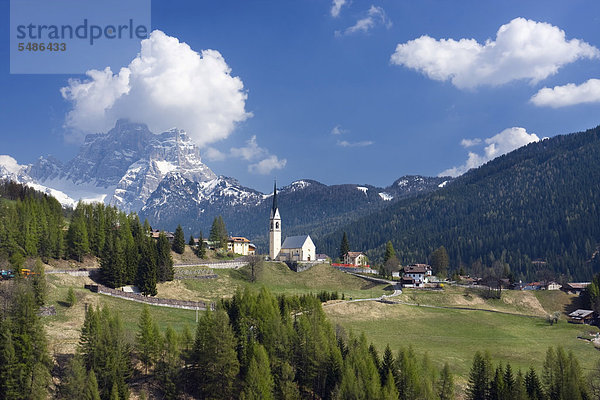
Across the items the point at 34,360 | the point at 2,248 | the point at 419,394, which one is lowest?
the point at 419,394

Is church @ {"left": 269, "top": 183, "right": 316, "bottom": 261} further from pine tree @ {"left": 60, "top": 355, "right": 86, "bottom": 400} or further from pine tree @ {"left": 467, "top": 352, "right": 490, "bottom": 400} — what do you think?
pine tree @ {"left": 60, "top": 355, "right": 86, "bottom": 400}

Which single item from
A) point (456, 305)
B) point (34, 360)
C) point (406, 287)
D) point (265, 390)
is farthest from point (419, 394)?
point (406, 287)

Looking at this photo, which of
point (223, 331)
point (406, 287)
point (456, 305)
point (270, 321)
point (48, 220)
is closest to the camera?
point (223, 331)

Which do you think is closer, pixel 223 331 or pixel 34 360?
pixel 34 360

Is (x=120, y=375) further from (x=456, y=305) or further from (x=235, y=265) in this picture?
(x=456, y=305)

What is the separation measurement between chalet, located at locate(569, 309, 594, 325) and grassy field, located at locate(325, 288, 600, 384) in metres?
6.27

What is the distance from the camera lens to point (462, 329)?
292ft

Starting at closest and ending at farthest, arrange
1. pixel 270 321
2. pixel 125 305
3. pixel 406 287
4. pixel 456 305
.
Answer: pixel 270 321
pixel 125 305
pixel 456 305
pixel 406 287

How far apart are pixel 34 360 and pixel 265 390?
2253 cm

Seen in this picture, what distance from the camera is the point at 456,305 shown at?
355ft

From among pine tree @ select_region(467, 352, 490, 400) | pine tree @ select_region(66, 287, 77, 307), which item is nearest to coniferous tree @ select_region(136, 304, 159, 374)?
pine tree @ select_region(66, 287, 77, 307)

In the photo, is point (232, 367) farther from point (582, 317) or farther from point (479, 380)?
point (582, 317)

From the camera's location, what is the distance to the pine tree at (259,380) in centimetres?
4703

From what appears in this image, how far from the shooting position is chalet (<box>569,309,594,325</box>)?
10522 cm
